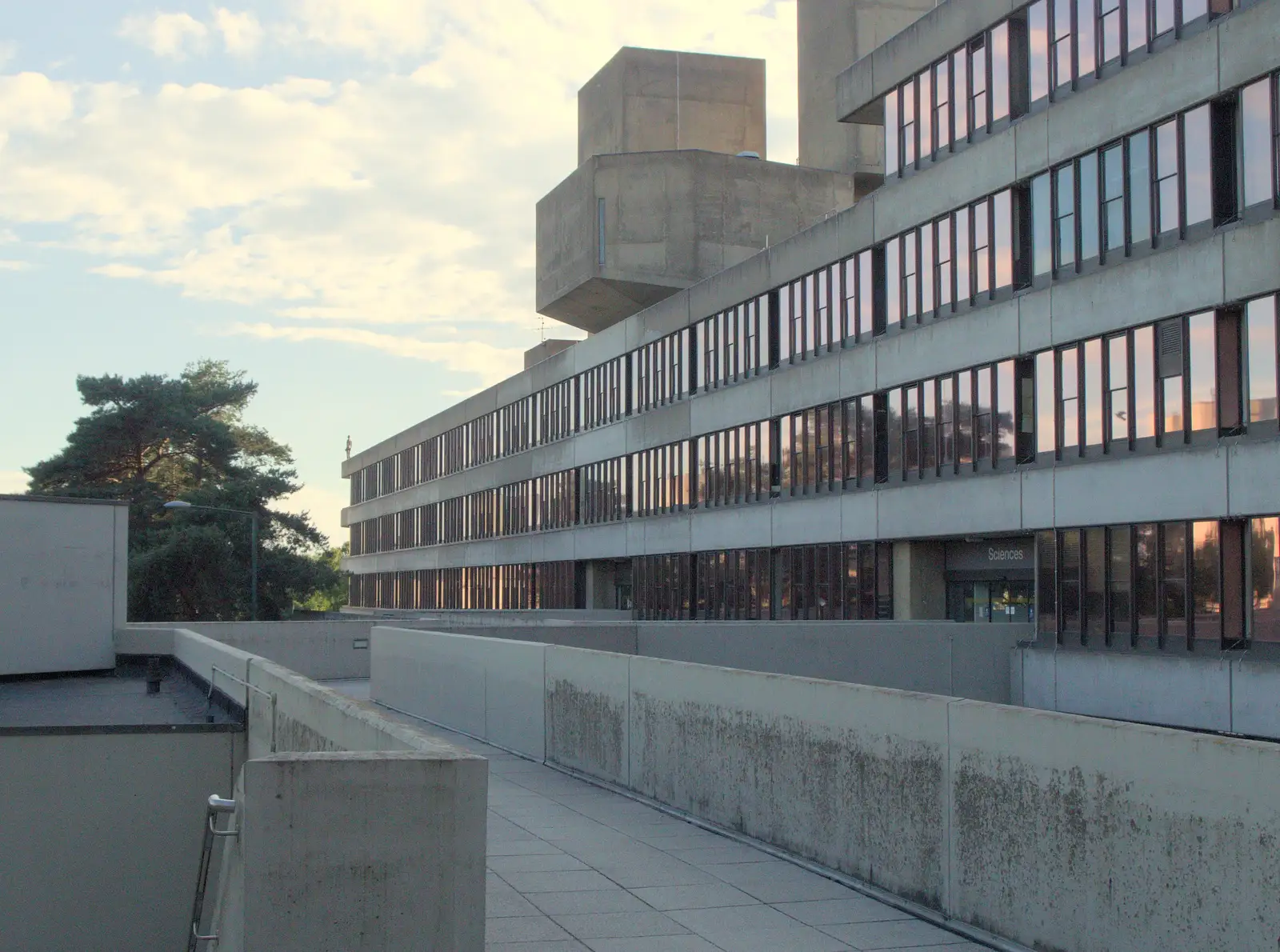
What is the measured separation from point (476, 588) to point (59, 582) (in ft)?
172

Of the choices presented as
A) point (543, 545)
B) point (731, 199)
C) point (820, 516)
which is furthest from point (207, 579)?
point (820, 516)

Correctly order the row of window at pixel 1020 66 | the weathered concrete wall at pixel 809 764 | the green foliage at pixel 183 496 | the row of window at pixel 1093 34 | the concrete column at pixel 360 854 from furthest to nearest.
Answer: the green foliage at pixel 183 496
the row of window at pixel 1020 66
the row of window at pixel 1093 34
the weathered concrete wall at pixel 809 764
the concrete column at pixel 360 854

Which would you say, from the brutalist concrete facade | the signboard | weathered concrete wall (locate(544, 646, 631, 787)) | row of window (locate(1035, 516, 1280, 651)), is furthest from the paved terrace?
the signboard

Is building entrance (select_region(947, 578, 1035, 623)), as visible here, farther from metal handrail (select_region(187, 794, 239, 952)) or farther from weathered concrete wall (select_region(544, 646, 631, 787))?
A: metal handrail (select_region(187, 794, 239, 952))

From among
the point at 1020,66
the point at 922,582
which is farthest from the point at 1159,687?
the point at 1020,66

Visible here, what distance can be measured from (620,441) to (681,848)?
48.9 metres

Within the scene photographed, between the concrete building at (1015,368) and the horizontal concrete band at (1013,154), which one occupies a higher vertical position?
the horizontal concrete band at (1013,154)

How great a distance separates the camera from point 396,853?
6.77m

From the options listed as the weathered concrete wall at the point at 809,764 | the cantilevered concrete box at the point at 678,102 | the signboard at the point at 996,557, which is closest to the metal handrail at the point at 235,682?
the weathered concrete wall at the point at 809,764

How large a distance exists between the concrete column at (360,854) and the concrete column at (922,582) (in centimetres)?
3330

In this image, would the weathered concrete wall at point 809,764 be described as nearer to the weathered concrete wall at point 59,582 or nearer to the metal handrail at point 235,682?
the metal handrail at point 235,682

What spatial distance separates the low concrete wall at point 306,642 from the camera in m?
36.1

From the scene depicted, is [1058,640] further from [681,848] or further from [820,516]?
[681,848]

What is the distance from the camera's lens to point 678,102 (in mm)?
68000
